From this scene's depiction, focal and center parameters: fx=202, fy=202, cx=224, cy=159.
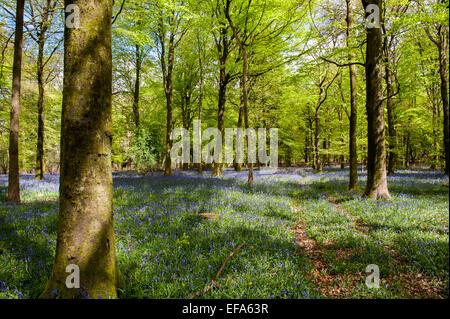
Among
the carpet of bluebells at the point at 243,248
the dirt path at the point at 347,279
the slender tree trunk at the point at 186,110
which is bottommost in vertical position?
the dirt path at the point at 347,279

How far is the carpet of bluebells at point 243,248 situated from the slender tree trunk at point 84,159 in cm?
55

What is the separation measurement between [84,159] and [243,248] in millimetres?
2890

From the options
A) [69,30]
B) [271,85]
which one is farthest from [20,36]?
[271,85]

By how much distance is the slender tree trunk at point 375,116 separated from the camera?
23.0ft

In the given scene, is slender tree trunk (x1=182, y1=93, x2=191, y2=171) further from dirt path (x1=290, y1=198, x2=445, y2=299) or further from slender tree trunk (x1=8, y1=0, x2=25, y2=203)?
dirt path (x1=290, y1=198, x2=445, y2=299)

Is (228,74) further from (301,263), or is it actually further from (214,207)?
(301,263)

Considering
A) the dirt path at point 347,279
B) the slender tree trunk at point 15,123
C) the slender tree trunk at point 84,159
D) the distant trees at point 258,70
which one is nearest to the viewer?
the slender tree trunk at point 84,159

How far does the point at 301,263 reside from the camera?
3.26 metres

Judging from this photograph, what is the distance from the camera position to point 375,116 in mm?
7227

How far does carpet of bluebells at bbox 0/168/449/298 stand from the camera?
8.63 ft

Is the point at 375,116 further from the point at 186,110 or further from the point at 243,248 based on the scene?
the point at 186,110

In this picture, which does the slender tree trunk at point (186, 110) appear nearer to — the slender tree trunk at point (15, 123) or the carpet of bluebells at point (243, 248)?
the slender tree trunk at point (15, 123)

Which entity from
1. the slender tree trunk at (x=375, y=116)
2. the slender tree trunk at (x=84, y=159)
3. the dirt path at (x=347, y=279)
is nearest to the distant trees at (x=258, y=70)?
the slender tree trunk at (x=375, y=116)
